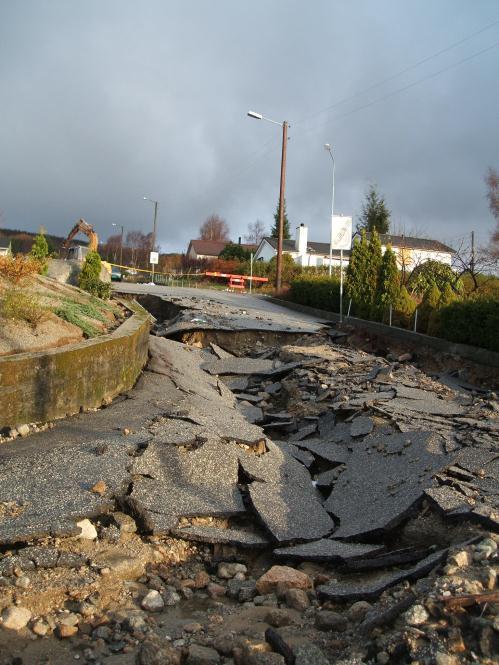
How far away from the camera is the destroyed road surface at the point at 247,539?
321 cm

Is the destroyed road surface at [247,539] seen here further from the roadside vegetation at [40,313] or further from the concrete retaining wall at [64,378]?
the roadside vegetation at [40,313]

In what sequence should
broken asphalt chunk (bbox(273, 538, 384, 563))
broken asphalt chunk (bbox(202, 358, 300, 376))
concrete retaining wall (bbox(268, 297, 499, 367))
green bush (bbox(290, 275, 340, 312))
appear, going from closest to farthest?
broken asphalt chunk (bbox(273, 538, 384, 563))
broken asphalt chunk (bbox(202, 358, 300, 376))
concrete retaining wall (bbox(268, 297, 499, 367))
green bush (bbox(290, 275, 340, 312))

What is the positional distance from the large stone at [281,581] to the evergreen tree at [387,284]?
14181 mm

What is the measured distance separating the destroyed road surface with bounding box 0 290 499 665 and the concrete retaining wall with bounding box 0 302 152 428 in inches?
11.4

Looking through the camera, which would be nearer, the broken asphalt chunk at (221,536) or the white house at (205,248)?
the broken asphalt chunk at (221,536)

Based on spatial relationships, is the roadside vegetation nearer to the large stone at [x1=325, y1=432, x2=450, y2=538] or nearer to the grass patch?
the grass patch

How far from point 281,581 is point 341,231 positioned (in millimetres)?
15936

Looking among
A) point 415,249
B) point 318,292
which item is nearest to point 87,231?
point 318,292

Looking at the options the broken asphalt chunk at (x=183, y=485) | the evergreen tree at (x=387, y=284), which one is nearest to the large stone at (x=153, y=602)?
the broken asphalt chunk at (x=183, y=485)

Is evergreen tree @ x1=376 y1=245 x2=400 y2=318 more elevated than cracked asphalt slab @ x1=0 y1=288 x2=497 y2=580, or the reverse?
evergreen tree @ x1=376 y1=245 x2=400 y2=318

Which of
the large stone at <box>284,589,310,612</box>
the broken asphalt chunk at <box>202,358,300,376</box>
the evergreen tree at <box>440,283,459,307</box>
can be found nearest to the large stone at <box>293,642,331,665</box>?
the large stone at <box>284,589,310,612</box>

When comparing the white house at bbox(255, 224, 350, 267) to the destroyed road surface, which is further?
the white house at bbox(255, 224, 350, 267)

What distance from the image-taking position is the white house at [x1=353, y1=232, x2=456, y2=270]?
85.4ft

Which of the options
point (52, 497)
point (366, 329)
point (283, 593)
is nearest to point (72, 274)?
point (366, 329)
